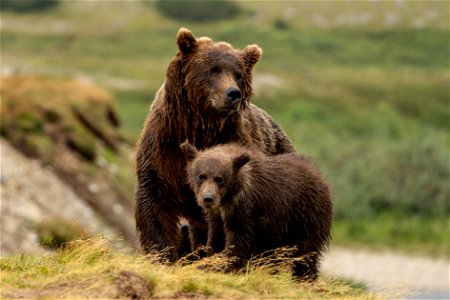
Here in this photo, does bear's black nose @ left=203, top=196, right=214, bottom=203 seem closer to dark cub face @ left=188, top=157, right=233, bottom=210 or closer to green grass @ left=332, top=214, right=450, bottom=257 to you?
dark cub face @ left=188, top=157, right=233, bottom=210

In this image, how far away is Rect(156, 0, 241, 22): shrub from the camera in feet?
355

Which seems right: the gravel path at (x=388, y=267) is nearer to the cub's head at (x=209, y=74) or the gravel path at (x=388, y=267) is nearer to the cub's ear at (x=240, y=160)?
the cub's head at (x=209, y=74)

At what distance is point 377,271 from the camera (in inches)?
1804

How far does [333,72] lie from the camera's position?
9644cm

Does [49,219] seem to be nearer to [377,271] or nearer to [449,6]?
[377,271]

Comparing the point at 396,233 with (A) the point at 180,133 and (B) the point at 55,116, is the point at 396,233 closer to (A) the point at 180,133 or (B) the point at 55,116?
(B) the point at 55,116

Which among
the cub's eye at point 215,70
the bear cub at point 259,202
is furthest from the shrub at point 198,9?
the cub's eye at point 215,70

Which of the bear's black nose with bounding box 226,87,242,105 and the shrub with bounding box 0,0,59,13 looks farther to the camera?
the shrub with bounding box 0,0,59,13

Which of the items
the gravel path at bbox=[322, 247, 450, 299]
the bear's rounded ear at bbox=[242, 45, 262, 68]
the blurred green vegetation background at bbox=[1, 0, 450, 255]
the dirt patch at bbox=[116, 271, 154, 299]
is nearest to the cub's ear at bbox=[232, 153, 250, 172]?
the bear's rounded ear at bbox=[242, 45, 262, 68]

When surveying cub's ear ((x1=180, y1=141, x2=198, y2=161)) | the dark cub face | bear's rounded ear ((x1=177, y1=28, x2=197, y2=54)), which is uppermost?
bear's rounded ear ((x1=177, y1=28, x2=197, y2=54))

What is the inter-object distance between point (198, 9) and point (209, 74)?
317 feet

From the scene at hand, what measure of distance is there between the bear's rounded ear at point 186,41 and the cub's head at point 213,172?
3.81ft

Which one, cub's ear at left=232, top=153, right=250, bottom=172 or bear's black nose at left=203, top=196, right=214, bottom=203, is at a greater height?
cub's ear at left=232, top=153, right=250, bottom=172

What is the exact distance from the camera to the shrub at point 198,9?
355 feet
